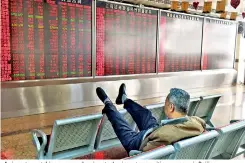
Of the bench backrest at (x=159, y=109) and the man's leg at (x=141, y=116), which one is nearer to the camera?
the man's leg at (x=141, y=116)

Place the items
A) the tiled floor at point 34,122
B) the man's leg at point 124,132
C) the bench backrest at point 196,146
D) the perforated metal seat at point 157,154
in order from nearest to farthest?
1. the perforated metal seat at point 157,154
2. the bench backrest at point 196,146
3. the man's leg at point 124,132
4. the tiled floor at point 34,122

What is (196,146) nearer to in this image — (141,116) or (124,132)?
(124,132)

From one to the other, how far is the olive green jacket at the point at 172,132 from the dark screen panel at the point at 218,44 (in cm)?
542

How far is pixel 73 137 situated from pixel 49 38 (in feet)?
7.90

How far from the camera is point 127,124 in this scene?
2.12 m

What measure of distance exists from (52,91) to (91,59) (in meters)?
0.88

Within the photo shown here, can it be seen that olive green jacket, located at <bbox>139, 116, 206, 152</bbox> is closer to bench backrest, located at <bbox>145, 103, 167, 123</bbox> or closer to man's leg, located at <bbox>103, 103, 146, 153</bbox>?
man's leg, located at <bbox>103, 103, 146, 153</bbox>

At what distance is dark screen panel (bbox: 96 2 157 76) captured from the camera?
4.75 meters

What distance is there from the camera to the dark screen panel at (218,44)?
6745mm

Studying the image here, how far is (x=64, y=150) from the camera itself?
7.11 ft

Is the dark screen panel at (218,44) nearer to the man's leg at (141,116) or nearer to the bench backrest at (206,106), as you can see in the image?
the bench backrest at (206,106)

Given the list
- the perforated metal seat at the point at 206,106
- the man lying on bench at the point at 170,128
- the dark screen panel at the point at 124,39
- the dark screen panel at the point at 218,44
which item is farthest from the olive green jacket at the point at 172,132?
the dark screen panel at the point at 218,44

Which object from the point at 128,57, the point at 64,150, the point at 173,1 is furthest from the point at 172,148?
the point at 173,1

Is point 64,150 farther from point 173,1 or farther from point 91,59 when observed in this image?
point 173,1
